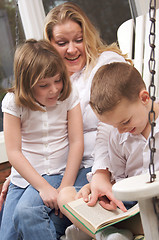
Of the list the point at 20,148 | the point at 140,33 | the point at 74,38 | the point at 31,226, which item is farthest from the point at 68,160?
the point at 140,33

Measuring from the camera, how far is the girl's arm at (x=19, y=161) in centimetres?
122

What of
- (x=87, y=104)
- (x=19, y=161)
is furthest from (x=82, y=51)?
(x=19, y=161)

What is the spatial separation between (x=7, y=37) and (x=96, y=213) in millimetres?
1521

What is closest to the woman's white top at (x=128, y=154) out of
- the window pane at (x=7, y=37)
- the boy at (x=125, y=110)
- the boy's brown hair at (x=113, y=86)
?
the boy at (x=125, y=110)

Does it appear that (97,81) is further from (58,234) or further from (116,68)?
(58,234)

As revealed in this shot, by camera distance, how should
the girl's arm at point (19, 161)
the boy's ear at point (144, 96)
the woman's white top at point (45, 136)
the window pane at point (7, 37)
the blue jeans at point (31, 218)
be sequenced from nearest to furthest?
the boy's ear at point (144, 96) < the blue jeans at point (31, 218) < the girl's arm at point (19, 161) < the woman's white top at point (45, 136) < the window pane at point (7, 37)

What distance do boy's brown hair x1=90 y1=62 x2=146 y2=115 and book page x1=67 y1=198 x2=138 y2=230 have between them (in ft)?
0.94

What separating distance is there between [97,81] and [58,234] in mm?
586

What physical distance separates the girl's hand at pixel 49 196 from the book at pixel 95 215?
0.18 m

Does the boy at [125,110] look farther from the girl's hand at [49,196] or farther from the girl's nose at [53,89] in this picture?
the girl's nose at [53,89]

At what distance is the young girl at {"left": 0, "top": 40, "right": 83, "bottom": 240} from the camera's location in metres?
1.25

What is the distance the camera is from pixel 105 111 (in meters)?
0.97

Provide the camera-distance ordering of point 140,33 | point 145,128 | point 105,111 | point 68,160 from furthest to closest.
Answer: point 140,33, point 68,160, point 145,128, point 105,111

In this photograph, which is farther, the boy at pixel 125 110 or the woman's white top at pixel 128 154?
the woman's white top at pixel 128 154
